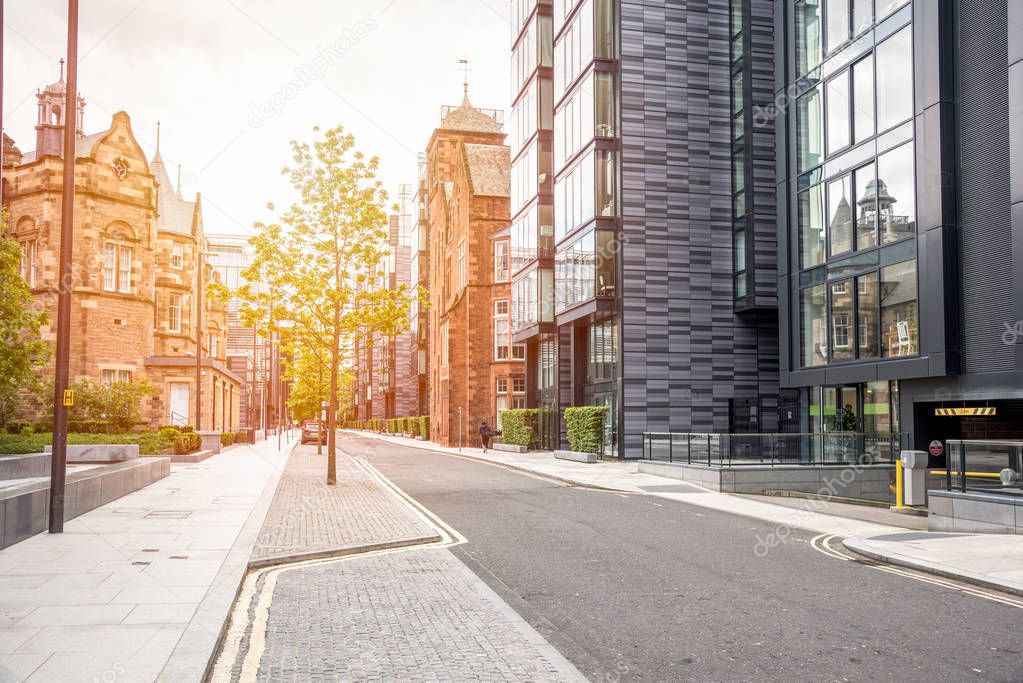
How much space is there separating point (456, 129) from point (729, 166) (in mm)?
39476

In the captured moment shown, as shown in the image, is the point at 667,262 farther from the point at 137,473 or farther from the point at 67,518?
the point at 67,518

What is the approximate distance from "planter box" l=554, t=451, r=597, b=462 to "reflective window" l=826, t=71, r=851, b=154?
44.1ft

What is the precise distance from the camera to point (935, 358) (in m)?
21.3

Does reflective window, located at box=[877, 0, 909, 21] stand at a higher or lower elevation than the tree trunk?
higher

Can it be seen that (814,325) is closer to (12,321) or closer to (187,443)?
(187,443)

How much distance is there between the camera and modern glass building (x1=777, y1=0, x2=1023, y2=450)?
802 inches

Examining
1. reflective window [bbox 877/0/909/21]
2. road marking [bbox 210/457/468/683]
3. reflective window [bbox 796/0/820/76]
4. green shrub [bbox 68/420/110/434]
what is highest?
reflective window [bbox 796/0/820/76]

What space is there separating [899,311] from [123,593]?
68.0 ft

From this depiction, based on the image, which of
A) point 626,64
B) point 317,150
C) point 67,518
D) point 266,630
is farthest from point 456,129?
point 266,630

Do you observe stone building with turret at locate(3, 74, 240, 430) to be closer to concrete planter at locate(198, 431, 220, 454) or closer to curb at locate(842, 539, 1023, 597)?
concrete planter at locate(198, 431, 220, 454)

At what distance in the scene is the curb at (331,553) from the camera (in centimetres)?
986

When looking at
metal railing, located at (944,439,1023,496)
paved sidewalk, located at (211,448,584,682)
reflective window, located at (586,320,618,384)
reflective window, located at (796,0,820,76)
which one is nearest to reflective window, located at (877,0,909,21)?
reflective window, located at (796,0,820,76)

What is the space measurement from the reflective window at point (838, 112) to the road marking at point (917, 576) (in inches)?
652

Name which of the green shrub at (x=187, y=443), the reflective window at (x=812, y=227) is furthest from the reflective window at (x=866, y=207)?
the green shrub at (x=187, y=443)
